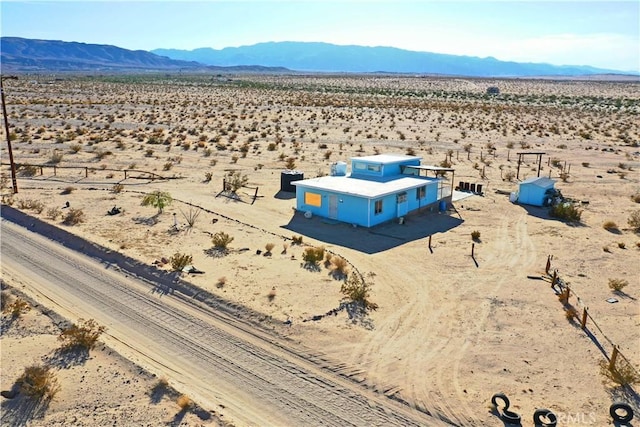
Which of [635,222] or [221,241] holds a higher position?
[221,241]

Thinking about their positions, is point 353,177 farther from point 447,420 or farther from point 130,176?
point 447,420

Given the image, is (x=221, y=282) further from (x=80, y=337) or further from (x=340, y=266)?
(x=80, y=337)

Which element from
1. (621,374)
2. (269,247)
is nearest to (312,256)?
(269,247)

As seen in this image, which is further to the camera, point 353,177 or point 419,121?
point 419,121

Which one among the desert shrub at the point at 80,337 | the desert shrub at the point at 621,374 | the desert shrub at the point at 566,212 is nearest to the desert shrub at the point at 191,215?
the desert shrub at the point at 80,337

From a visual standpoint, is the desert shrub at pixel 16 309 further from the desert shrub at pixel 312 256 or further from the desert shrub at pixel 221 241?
the desert shrub at pixel 312 256

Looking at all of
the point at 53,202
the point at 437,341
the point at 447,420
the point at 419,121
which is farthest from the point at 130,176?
the point at 419,121

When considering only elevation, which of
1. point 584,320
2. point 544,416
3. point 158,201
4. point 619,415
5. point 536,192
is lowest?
point 619,415
